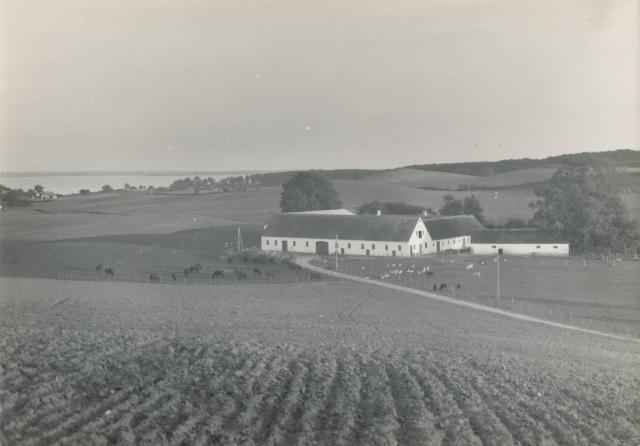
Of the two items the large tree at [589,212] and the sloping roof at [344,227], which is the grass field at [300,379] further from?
the large tree at [589,212]

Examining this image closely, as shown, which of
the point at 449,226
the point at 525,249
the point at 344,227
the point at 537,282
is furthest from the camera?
the point at 449,226

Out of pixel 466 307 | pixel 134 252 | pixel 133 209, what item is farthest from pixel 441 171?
pixel 466 307

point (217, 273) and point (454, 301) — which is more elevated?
point (217, 273)

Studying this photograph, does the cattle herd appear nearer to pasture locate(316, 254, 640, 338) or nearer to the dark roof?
pasture locate(316, 254, 640, 338)

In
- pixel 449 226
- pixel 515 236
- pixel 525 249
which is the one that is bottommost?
pixel 525 249

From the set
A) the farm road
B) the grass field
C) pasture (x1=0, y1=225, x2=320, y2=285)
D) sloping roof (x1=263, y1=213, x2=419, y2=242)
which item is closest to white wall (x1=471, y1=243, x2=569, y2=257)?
sloping roof (x1=263, y1=213, x2=419, y2=242)

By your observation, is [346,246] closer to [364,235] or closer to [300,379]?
[364,235]

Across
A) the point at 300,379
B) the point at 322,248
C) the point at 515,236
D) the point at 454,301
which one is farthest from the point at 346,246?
the point at 300,379
